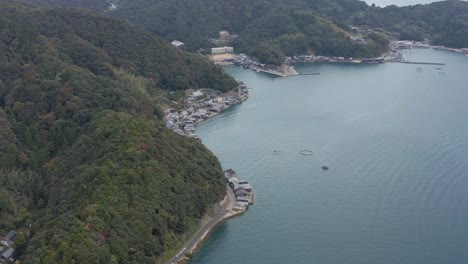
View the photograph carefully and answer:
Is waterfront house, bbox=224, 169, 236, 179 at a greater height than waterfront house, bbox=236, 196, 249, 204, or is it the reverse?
waterfront house, bbox=224, 169, 236, 179

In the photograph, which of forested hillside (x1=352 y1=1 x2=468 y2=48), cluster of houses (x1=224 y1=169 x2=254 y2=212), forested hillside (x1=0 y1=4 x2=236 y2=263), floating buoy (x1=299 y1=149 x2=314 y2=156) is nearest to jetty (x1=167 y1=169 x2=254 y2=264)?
cluster of houses (x1=224 y1=169 x2=254 y2=212)

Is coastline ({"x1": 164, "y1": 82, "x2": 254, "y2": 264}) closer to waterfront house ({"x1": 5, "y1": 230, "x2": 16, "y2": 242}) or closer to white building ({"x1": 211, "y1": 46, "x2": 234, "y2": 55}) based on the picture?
waterfront house ({"x1": 5, "y1": 230, "x2": 16, "y2": 242})

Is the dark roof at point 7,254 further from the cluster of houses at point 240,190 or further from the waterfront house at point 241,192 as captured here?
the waterfront house at point 241,192

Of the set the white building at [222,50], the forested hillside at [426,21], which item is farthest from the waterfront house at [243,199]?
the forested hillside at [426,21]

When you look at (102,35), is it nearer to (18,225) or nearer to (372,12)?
(18,225)

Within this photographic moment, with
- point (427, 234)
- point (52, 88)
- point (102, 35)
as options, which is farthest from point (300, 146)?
point (102, 35)

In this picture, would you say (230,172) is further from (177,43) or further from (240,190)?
(177,43)

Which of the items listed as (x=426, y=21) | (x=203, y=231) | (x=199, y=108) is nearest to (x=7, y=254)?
(x=203, y=231)
